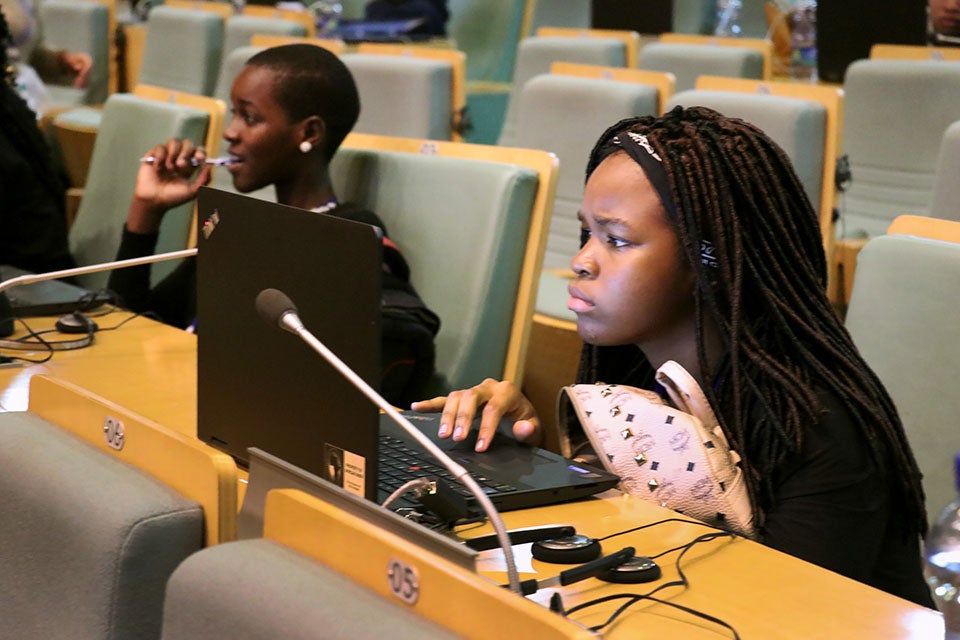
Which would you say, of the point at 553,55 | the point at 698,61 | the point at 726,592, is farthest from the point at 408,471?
the point at 553,55

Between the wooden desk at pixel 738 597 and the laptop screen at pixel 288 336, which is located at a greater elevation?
the laptop screen at pixel 288 336

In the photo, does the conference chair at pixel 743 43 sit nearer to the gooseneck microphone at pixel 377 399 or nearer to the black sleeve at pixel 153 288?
the black sleeve at pixel 153 288

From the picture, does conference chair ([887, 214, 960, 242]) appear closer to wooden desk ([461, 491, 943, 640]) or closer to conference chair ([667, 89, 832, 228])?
wooden desk ([461, 491, 943, 640])

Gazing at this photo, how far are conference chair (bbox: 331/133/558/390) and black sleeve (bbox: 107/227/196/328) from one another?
0.54m

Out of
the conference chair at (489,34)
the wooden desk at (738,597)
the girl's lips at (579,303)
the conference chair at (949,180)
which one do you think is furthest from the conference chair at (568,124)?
the conference chair at (489,34)

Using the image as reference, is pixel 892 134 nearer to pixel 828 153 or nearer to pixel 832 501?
pixel 828 153

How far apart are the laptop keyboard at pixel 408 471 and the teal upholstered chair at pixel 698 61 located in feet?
9.56

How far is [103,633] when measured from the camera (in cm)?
98

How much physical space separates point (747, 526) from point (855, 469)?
0.41 ft

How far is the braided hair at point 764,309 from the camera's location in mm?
1297

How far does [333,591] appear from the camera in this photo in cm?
79

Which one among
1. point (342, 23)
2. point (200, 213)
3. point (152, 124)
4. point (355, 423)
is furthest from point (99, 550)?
point (342, 23)

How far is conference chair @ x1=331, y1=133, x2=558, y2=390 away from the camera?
2.04 m

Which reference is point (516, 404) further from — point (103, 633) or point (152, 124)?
point (152, 124)
